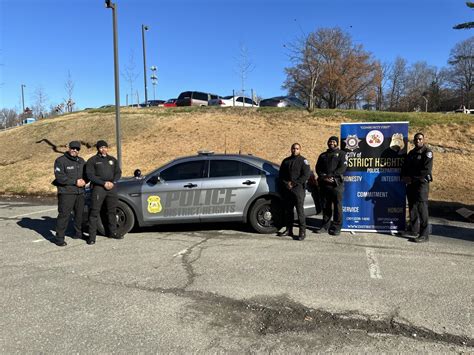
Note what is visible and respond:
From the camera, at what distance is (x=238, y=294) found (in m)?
4.79

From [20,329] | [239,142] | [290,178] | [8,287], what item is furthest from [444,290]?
[239,142]

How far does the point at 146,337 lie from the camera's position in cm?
376

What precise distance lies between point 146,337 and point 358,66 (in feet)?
161

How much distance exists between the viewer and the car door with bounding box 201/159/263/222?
7750 mm

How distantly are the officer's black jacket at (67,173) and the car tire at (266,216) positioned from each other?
3.17m

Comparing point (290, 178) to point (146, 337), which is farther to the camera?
point (290, 178)

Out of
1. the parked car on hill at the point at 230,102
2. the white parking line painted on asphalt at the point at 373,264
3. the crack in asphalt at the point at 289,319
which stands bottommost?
the crack in asphalt at the point at 289,319

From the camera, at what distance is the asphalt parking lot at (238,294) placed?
3.71 metres

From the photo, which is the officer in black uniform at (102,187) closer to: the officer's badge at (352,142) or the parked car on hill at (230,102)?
the officer's badge at (352,142)

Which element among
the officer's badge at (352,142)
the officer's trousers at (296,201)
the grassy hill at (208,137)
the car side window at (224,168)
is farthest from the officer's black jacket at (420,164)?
the grassy hill at (208,137)

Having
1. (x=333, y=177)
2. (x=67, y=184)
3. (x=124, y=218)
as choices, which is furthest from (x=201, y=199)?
(x=333, y=177)

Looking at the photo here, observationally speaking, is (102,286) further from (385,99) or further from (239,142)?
(385,99)

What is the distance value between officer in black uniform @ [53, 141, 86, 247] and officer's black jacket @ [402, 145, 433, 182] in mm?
5793

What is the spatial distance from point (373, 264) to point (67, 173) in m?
5.19
